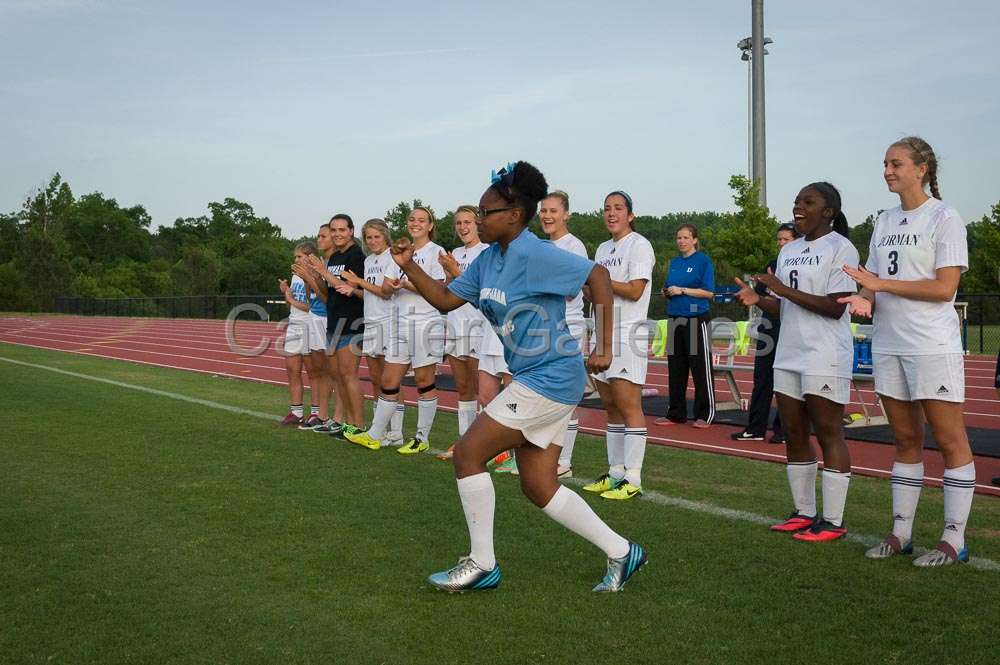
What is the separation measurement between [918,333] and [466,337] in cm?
460

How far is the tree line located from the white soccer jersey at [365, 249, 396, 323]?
12.4 meters

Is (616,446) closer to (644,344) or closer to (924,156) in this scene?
(644,344)

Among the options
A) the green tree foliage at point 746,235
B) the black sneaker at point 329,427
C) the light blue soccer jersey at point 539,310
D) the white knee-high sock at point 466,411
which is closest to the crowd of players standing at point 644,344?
the light blue soccer jersey at point 539,310

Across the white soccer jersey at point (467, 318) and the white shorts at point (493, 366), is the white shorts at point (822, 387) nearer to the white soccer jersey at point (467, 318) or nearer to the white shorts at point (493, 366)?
the white shorts at point (493, 366)

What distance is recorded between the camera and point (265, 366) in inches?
Result: 809

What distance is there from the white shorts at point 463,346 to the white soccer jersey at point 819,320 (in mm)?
3490

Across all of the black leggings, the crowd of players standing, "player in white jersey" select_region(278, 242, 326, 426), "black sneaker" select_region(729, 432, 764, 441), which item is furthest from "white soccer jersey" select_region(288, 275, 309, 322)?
"black sneaker" select_region(729, 432, 764, 441)

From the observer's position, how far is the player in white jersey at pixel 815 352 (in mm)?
5695

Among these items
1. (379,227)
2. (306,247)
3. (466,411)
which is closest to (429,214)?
→ (379,227)

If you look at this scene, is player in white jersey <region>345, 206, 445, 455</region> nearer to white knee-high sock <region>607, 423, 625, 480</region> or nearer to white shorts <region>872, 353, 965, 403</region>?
white knee-high sock <region>607, 423, 625, 480</region>

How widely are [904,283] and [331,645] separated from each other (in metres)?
3.41

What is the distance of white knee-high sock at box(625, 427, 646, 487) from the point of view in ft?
23.3

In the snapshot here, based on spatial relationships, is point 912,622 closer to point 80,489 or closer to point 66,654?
point 66,654

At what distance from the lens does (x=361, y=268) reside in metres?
9.80
